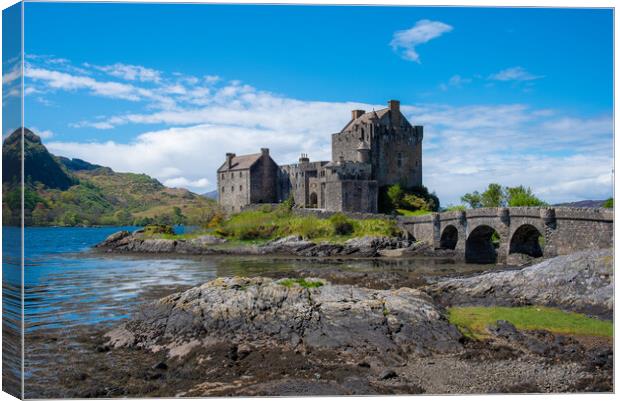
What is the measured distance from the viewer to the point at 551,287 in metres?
19.4

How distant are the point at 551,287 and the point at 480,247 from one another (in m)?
19.4

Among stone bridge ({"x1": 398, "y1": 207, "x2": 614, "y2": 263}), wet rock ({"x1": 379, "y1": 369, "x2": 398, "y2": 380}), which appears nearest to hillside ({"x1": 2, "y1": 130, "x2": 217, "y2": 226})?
wet rock ({"x1": 379, "y1": 369, "x2": 398, "y2": 380})

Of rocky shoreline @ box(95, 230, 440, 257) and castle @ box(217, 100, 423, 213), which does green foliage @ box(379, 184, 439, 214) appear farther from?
rocky shoreline @ box(95, 230, 440, 257)

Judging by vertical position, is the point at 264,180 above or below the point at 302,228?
above

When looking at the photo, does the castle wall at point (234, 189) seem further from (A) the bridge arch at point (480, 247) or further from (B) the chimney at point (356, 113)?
(A) the bridge arch at point (480, 247)

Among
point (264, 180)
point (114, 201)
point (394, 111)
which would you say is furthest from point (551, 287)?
point (114, 201)

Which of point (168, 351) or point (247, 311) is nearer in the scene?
point (168, 351)

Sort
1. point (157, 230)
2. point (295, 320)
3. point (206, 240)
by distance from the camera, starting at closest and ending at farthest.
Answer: point (295, 320), point (206, 240), point (157, 230)

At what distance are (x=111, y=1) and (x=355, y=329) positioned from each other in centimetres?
894

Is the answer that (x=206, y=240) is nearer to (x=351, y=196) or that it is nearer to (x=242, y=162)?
(x=351, y=196)

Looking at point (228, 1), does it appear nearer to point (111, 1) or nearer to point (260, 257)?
point (111, 1)

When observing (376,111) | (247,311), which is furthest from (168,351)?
(376,111)

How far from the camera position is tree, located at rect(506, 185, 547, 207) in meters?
48.0

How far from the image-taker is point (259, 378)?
12016 millimetres
